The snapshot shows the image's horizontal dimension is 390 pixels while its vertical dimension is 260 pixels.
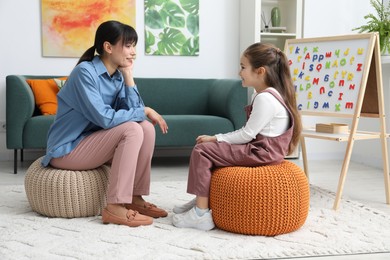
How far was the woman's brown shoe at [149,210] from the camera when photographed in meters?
2.58

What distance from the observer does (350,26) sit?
4.85m

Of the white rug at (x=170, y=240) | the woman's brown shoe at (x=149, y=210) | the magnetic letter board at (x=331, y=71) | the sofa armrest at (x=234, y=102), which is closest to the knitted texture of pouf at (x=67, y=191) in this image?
the white rug at (x=170, y=240)

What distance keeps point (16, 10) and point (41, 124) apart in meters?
1.23

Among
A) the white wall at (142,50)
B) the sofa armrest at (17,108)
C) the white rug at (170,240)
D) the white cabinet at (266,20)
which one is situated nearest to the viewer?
the white rug at (170,240)

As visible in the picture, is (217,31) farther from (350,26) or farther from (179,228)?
(179,228)

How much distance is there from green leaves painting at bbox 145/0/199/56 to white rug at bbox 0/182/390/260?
2433 mm

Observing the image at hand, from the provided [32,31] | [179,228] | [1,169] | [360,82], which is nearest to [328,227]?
[179,228]

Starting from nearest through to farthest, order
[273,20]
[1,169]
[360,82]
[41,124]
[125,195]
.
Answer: [125,195] < [360,82] < [41,124] < [1,169] < [273,20]

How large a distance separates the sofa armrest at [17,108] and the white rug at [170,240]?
1.21m

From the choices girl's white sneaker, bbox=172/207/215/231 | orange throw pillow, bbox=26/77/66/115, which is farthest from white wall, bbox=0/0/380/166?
girl's white sneaker, bbox=172/207/215/231

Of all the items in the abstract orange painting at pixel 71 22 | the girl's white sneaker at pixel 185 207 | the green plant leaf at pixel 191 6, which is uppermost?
the green plant leaf at pixel 191 6

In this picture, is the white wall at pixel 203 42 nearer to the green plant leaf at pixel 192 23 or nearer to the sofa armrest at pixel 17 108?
the green plant leaf at pixel 192 23

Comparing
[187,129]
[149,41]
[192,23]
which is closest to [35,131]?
[187,129]

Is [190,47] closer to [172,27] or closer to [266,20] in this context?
[172,27]
